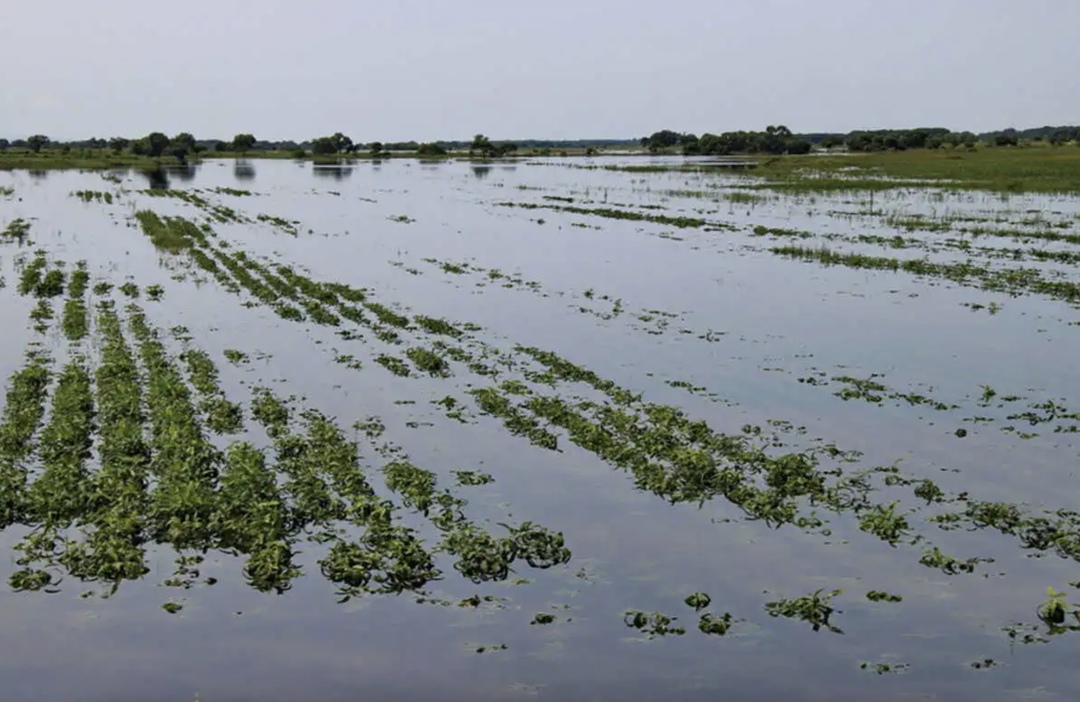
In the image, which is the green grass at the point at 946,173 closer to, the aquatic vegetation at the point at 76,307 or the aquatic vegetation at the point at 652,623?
the aquatic vegetation at the point at 76,307

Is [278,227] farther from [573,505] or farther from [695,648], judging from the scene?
[695,648]

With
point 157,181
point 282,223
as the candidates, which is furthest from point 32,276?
point 157,181

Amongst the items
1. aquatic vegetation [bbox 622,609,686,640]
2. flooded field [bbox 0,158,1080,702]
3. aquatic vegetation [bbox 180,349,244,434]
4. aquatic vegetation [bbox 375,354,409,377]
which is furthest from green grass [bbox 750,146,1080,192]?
aquatic vegetation [bbox 622,609,686,640]

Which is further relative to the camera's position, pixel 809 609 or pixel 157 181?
pixel 157 181

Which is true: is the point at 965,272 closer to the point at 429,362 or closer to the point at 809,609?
the point at 429,362

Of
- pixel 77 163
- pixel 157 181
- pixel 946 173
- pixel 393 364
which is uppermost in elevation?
pixel 77 163

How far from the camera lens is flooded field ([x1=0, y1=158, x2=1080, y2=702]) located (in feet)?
36.6

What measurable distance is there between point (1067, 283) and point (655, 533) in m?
27.0

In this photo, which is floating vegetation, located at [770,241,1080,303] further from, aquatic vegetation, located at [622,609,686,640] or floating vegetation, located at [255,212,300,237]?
floating vegetation, located at [255,212,300,237]

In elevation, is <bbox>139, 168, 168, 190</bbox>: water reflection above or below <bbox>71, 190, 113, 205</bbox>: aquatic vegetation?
above

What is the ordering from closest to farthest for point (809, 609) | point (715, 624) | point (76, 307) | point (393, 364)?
1. point (715, 624)
2. point (809, 609)
3. point (393, 364)
4. point (76, 307)

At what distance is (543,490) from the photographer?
53.1 feet

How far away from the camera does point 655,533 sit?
14.5 m

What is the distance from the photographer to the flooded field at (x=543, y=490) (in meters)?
11.1
